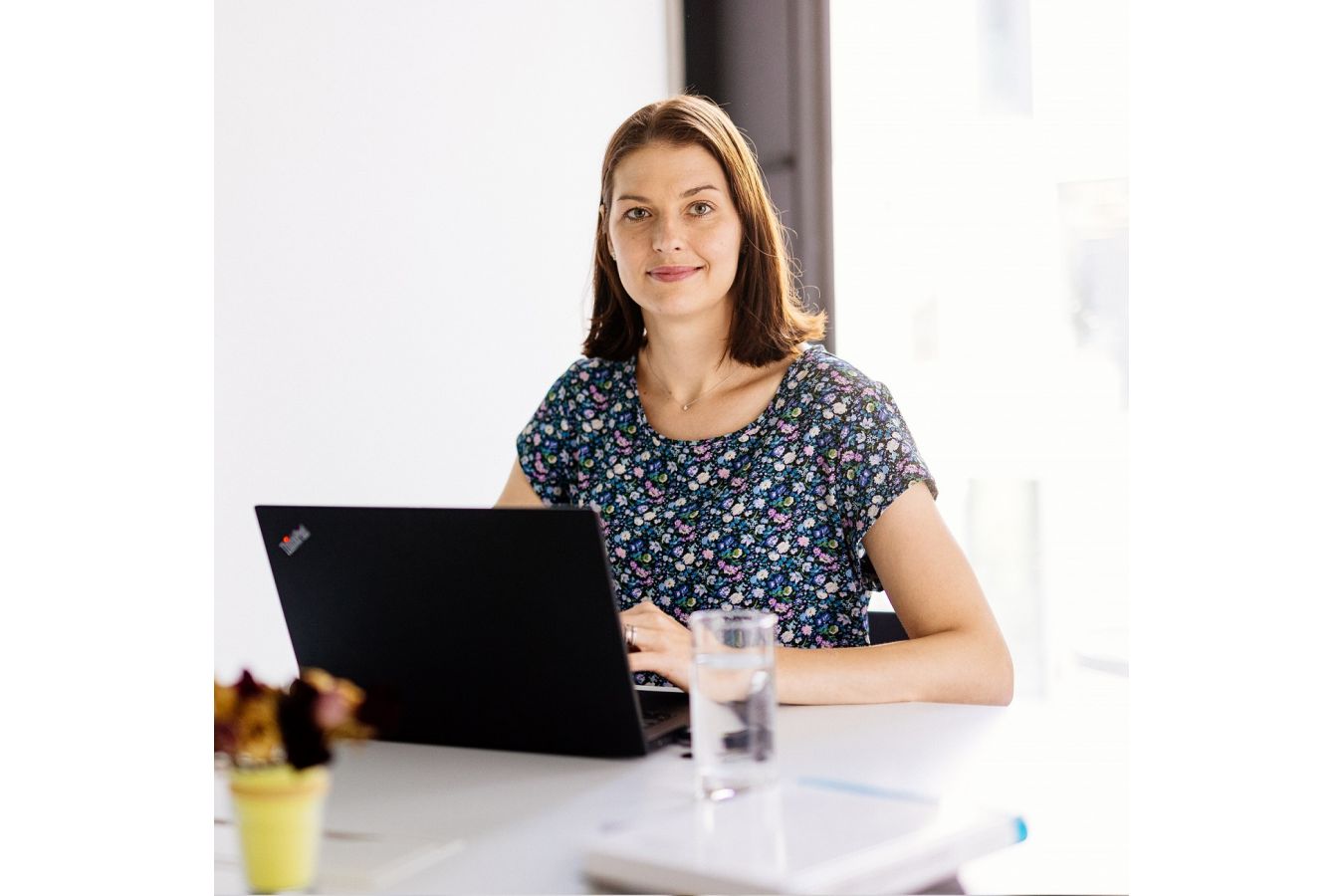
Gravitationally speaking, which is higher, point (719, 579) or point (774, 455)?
point (774, 455)

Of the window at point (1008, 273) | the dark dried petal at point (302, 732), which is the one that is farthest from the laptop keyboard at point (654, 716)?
the window at point (1008, 273)

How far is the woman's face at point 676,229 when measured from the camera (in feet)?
5.99

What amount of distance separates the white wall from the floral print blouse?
82cm

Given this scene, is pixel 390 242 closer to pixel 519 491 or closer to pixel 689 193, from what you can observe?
pixel 519 491

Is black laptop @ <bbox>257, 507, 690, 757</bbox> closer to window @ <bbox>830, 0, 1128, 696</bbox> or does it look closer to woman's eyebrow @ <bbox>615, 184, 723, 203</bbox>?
woman's eyebrow @ <bbox>615, 184, 723, 203</bbox>

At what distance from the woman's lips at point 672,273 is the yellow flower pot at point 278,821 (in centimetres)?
111

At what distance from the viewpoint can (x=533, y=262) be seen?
3.12 metres

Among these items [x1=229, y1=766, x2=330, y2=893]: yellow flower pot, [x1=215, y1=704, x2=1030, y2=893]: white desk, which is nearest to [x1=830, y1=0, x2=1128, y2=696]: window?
[x1=215, y1=704, x2=1030, y2=893]: white desk

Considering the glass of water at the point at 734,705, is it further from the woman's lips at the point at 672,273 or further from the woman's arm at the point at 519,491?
the woman's arm at the point at 519,491

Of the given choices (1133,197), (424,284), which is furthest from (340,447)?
(1133,197)

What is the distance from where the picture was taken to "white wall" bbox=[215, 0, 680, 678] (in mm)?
2379

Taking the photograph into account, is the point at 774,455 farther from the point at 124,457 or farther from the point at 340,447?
the point at 340,447

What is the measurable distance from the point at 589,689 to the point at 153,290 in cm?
48

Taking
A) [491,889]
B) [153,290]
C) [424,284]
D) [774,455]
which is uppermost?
[424,284]
